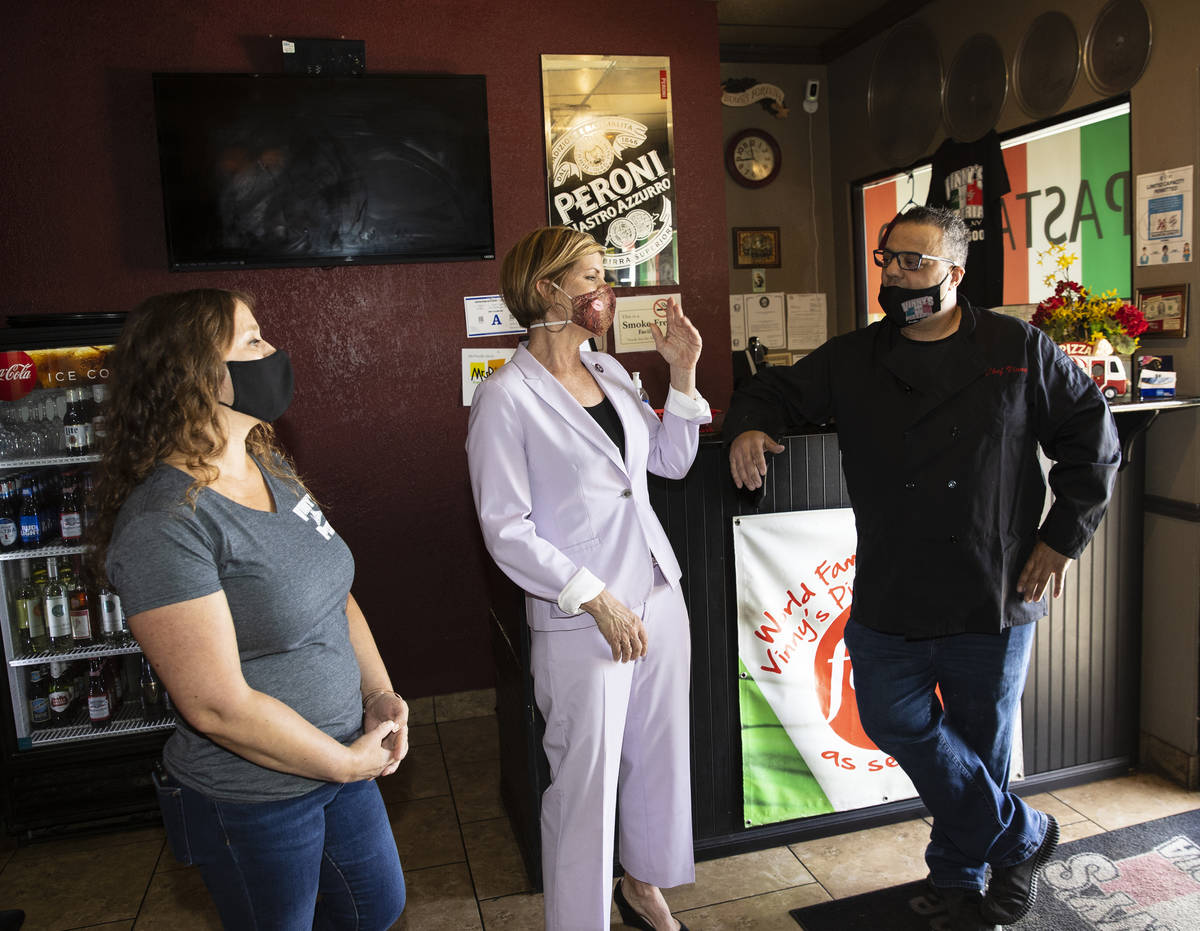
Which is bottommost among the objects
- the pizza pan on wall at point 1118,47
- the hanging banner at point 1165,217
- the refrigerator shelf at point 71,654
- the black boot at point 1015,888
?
the black boot at point 1015,888

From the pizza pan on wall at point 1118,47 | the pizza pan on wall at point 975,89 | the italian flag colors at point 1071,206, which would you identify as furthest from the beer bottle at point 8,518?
the pizza pan on wall at point 975,89

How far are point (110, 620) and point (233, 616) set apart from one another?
2.15m

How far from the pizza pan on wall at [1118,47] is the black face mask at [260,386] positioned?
10.7 feet

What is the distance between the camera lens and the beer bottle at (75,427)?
3.03 m

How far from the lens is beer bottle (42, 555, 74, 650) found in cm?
308

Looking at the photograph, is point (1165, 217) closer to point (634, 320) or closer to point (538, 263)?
point (634, 320)

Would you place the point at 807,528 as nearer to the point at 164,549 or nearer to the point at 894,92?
the point at 164,549

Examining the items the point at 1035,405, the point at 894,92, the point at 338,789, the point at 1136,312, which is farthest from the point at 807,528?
the point at 894,92

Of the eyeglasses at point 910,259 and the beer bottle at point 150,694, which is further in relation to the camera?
the beer bottle at point 150,694

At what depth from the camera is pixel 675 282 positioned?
3865 mm

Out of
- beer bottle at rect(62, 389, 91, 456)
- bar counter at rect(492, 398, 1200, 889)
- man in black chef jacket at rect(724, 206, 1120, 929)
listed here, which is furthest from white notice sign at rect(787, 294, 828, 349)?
beer bottle at rect(62, 389, 91, 456)

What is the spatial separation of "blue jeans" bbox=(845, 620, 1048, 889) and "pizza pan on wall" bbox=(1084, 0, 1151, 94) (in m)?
2.35

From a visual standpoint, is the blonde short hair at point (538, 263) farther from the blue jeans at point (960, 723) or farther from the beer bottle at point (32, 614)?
the beer bottle at point (32, 614)

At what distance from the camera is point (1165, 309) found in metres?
3.02
